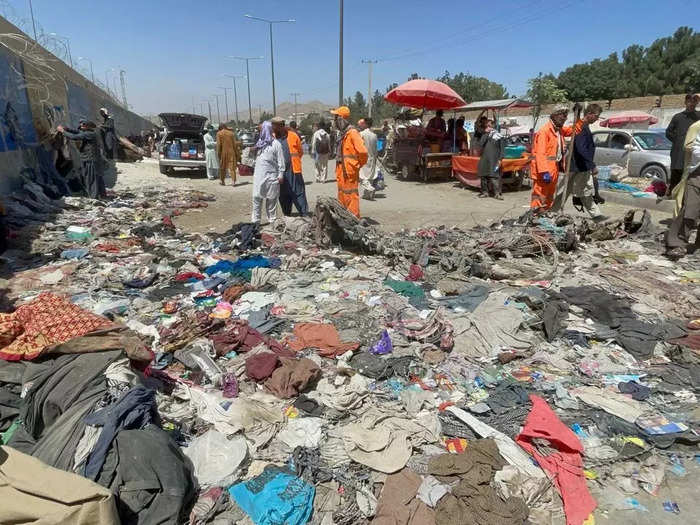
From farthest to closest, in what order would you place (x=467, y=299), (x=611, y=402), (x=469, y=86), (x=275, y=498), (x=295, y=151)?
(x=469, y=86)
(x=295, y=151)
(x=467, y=299)
(x=611, y=402)
(x=275, y=498)

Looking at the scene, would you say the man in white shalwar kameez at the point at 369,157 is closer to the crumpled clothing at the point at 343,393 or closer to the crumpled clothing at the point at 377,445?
the crumpled clothing at the point at 343,393

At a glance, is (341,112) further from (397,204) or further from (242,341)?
(242,341)

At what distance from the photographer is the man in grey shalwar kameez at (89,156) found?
32.2 ft

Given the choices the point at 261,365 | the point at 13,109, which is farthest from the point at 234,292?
the point at 13,109

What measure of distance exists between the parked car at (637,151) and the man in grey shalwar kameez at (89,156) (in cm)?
1282

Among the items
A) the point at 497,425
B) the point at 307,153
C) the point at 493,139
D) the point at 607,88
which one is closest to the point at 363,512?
the point at 497,425

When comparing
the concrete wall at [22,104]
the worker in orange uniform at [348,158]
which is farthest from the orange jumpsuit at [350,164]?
the concrete wall at [22,104]

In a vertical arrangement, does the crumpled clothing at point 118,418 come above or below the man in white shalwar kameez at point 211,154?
below

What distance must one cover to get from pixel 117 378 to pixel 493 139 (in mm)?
9827

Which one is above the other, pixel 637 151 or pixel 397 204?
pixel 637 151

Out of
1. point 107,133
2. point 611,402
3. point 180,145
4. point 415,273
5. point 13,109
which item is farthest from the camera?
point 180,145

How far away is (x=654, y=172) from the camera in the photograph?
10.9 m

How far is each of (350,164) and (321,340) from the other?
13.0ft

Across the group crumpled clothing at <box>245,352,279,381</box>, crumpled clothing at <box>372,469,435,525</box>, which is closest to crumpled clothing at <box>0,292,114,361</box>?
crumpled clothing at <box>245,352,279,381</box>
